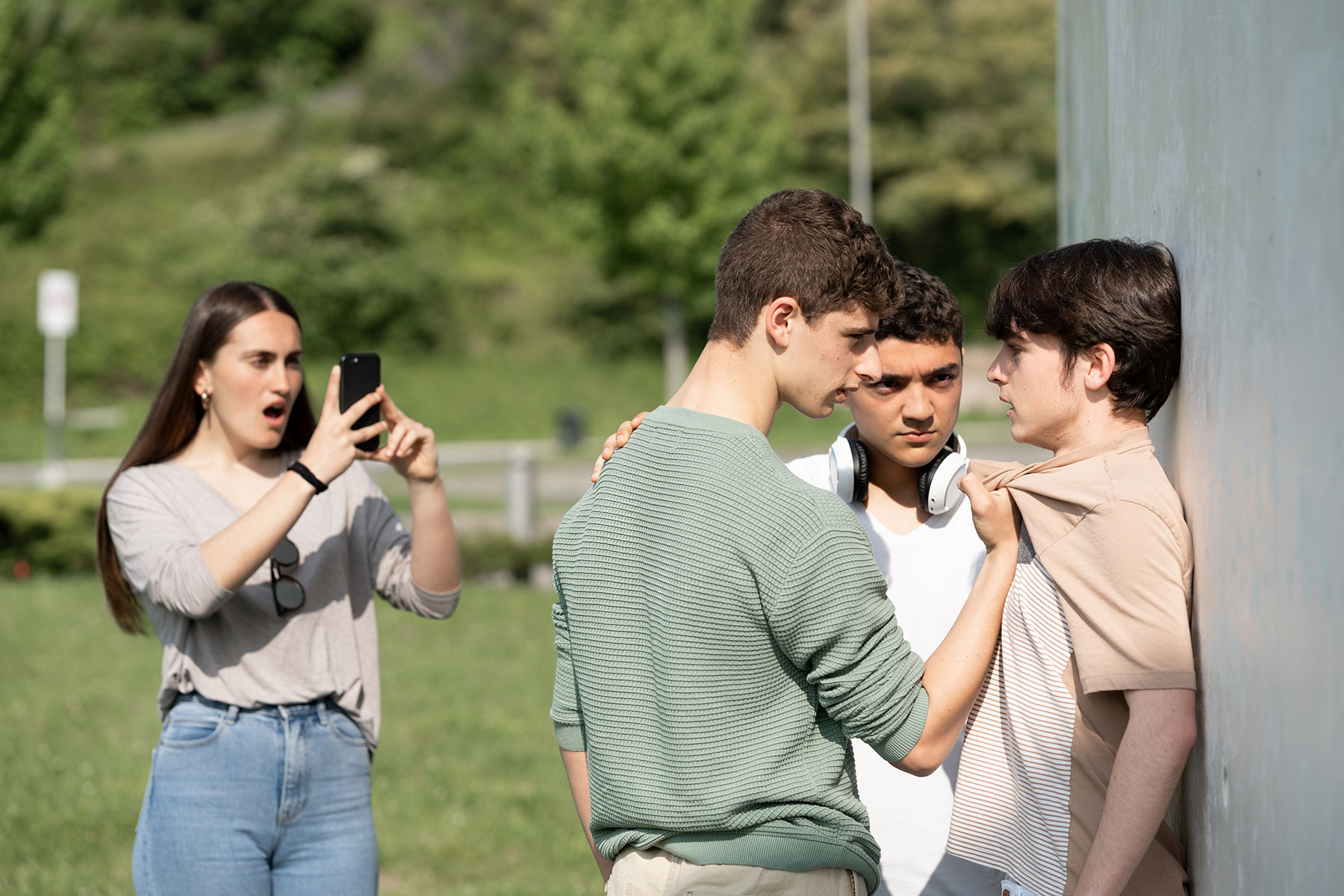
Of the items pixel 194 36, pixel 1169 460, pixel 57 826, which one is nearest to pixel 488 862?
pixel 57 826

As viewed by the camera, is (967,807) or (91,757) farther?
(91,757)

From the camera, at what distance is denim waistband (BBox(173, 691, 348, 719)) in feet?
10.4

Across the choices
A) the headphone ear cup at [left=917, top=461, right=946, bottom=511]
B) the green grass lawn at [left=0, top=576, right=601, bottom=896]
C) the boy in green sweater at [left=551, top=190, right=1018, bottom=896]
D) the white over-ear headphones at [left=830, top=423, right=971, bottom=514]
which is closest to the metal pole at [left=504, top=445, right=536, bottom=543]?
the green grass lawn at [left=0, top=576, right=601, bottom=896]

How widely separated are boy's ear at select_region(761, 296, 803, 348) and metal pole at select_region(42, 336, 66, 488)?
1671cm

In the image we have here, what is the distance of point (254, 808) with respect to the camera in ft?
10.1

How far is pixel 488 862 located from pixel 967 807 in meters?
4.19

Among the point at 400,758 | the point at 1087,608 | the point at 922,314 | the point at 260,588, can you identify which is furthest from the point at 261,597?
the point at 400,758

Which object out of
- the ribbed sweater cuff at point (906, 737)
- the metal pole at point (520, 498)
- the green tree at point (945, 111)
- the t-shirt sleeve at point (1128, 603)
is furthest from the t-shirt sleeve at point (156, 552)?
the green tree at point (945, 111)

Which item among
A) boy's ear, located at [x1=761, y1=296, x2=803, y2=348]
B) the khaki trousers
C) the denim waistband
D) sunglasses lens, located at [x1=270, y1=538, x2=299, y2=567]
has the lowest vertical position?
the khaki trousers

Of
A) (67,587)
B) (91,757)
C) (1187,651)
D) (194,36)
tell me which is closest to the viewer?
(1187,651)

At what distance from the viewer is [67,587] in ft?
41.0

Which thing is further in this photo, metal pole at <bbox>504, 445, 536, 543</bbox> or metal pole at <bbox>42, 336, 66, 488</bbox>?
metal pole at <bbox>42, 336, 66, 488</bbox>

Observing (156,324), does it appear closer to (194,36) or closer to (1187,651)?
(194,36)

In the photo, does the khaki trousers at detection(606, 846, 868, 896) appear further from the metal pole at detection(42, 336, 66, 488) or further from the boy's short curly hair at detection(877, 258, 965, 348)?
the metal pole at detection(42, 336, 66, 488)
